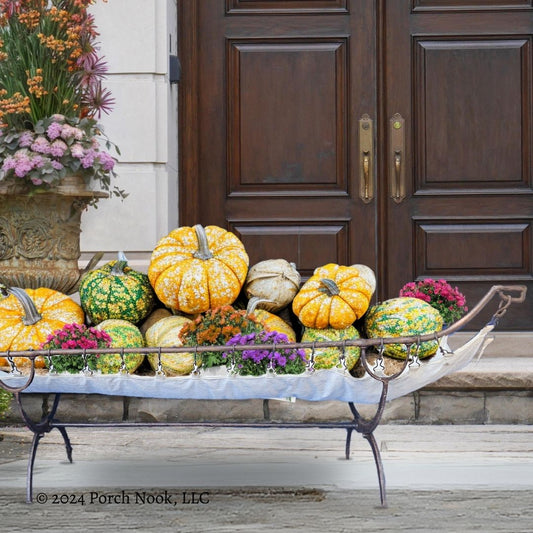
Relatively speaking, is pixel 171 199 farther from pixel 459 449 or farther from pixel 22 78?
pixel 459 449

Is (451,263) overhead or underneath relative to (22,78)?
underneath

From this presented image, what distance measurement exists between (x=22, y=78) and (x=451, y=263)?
8.99 ft

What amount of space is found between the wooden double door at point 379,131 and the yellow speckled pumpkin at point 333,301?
2314 mm

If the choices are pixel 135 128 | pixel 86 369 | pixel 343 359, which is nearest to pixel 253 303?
pixel 343 359

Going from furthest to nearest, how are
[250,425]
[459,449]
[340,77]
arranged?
[340,77] → [459,449] → [250,425]

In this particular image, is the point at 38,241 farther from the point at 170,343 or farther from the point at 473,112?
the point at 473,112

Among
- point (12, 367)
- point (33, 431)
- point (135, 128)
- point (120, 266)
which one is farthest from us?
point (135, 128)

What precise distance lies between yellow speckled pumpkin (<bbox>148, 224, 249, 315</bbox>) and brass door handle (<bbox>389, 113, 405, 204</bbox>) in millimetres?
2254

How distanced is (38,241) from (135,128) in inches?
52.2

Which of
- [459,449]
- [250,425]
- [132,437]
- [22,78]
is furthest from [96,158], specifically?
[459,449]

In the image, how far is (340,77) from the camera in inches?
225

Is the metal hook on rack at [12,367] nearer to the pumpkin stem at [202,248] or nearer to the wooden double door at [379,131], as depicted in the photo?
the pumpkin stem at [202,248]

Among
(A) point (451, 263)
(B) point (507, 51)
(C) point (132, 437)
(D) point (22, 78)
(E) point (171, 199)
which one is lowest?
(C) point (132, 437)

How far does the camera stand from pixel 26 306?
3371 millimetres
